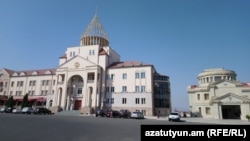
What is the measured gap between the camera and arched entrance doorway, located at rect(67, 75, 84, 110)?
50.2 m

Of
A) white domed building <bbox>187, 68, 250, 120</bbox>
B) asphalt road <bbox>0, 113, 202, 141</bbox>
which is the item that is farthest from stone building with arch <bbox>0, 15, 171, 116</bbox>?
asphalt road <bbox>0, 113, 202, 141</bbox>

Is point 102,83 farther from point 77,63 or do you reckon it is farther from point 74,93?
point 77,63

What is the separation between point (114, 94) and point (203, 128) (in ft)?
142

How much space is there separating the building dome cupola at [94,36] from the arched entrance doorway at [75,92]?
11.5m

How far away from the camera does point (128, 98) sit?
47.3 metres

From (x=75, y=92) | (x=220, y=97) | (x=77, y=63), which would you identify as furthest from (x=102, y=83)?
(x=220, y=97)

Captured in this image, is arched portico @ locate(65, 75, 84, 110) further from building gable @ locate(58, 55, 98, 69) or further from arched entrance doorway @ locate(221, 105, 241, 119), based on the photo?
arched entrance doorway @ locate(221, 105, 241, 119)

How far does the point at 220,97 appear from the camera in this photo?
43.8 meters

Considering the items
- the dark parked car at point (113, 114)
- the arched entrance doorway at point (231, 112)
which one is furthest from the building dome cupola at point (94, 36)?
the arched entrance doorway at point (231, 112)

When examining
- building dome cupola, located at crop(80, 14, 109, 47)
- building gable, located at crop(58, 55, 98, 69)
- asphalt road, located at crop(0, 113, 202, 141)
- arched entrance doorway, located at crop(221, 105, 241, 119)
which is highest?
building dome cupola, located at crop(80, 14, 109, 47)

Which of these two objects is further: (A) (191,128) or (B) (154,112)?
(B) (154,112)

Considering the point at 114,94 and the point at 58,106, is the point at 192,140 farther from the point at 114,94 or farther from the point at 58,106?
the point at 58,106

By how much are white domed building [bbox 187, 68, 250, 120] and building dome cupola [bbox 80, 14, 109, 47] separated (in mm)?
29240

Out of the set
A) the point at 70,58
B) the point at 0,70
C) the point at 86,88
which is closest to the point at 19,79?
the point at 0,70
